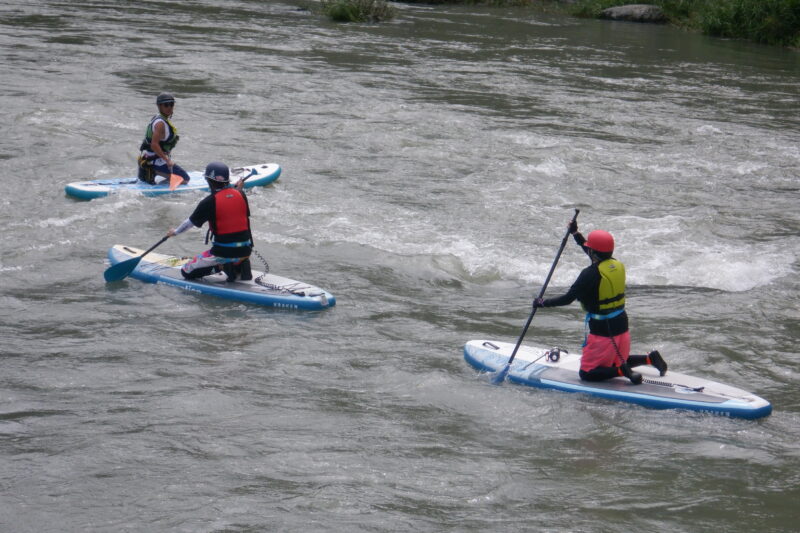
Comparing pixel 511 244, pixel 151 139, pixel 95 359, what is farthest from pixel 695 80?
pixel 95 359

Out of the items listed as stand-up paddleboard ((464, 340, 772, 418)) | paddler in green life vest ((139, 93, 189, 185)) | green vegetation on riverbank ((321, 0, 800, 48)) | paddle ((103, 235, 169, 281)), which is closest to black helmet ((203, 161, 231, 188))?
paddle ((103, 235, 169, 281))

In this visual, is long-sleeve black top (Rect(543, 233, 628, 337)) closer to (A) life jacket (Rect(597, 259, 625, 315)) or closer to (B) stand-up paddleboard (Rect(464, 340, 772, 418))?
(A) life jacket (Rect(597, 259, 625, 315))

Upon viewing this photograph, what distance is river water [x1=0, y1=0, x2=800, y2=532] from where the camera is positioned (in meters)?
6.07

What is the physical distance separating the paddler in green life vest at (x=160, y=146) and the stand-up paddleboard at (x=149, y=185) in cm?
14

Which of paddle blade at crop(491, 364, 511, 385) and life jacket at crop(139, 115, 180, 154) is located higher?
life jacket at crop(139, 115, 180, 154)

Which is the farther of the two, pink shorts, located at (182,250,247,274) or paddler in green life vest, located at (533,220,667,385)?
pink shorts, located at (182,250,247,274)

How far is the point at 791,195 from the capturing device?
14.3 metres

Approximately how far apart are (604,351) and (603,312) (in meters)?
0.34

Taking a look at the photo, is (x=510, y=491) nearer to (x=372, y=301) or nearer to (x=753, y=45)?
(x=372, y=301)

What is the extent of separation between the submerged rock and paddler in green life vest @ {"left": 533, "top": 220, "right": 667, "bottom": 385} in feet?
93.2

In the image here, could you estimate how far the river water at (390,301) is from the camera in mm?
6074

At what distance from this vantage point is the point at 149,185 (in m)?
12.9

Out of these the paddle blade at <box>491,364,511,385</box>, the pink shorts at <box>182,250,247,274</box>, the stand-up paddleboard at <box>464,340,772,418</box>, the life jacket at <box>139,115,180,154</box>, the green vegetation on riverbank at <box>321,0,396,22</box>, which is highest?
the green vegetation on riverbank at <box>321,0,396,22</box>

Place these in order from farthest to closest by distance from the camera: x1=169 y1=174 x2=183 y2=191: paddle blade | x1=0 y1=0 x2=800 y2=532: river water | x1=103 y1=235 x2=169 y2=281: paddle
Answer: x1=169 y1=174 x2=183 y2=191: paddle blade → x1=103 y1=235 x2=169 y2=281: paddle → x1=0 y1=0 x2=800 y2=532: river water
